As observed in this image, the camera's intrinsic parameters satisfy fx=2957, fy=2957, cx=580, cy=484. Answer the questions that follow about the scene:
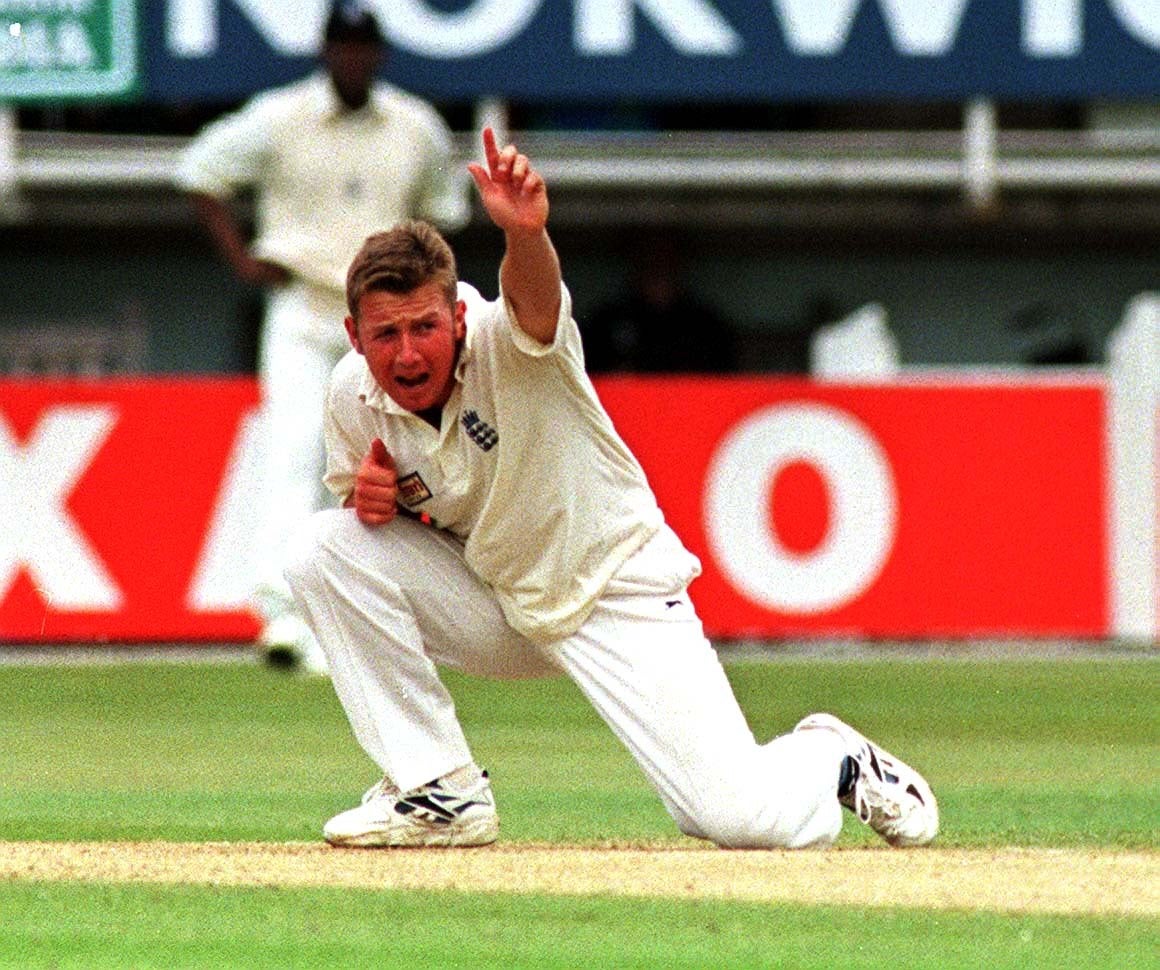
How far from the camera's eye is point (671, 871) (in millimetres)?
5895

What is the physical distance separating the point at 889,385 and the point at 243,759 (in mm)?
4785

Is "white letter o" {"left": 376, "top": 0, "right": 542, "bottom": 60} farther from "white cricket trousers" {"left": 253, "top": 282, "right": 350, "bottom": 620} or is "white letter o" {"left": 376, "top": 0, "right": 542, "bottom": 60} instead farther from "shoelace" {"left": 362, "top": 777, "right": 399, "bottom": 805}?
"shoelace" {"left": 362, "top": 777, "right": 399, "bottom": 805}

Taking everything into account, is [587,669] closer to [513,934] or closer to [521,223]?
[521,223]

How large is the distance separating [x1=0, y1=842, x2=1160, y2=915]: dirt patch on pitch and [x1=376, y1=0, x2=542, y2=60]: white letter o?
8536 millimetres

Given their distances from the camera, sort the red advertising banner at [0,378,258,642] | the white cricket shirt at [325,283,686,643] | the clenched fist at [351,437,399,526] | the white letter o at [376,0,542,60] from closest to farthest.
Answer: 1. the white cricket shirt at [325,283,686,643]
2. the clenched fist at [351,437,399,526]
3. the red advertising banner at [0,378,258,642]
4. the white letter o at [376,0,542,60]

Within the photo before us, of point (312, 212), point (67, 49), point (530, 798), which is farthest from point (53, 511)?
point (530, 798)

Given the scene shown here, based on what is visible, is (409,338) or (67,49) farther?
(67,49)

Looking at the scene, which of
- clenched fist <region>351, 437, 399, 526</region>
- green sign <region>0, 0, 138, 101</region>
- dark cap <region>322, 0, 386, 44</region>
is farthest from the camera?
green sign <region>0, 0, 138, 101</region>

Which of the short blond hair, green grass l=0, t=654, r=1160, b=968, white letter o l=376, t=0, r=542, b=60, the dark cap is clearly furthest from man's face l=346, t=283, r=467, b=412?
white letter o l=376, t=0, r=542, b=60

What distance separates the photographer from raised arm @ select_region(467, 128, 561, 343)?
5.68 metres

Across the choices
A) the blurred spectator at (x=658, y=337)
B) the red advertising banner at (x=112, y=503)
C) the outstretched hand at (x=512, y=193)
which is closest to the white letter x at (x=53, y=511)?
the red advertising banner at (x=112, y=503)

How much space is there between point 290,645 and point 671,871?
16.2 feet

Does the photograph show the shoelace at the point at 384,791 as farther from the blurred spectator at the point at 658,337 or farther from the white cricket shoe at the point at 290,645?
the blurred spectator at the point at 658,337

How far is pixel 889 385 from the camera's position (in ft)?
41.2
